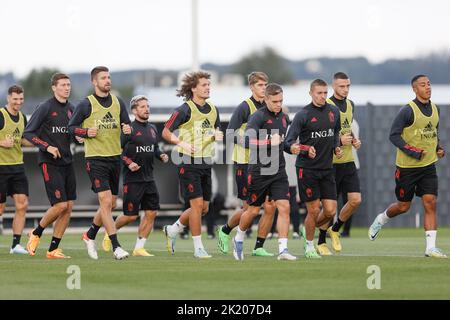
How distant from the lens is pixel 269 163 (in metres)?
16.9

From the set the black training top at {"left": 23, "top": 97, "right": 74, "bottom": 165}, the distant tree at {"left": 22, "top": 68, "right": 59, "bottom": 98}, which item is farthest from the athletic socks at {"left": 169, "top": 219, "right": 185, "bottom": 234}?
the distant tree at {"left": 22, "top": 68, "right": 59, "bottom": 98}

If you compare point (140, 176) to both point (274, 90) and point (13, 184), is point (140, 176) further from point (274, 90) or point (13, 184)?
point (274, 90)

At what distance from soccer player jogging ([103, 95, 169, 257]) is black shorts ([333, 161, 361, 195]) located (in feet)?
8.80

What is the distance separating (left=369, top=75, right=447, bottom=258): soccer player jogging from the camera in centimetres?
1739

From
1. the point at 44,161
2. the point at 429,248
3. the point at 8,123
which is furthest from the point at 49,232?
the point at 429,248

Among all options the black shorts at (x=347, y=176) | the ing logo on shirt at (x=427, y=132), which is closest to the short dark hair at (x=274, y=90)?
the ing logo on shirt at (x=427, y=132)

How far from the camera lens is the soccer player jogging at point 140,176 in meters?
18.8

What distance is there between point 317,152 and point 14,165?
5.24m

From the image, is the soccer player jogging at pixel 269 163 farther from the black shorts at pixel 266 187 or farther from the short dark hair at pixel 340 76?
the short dark hair at pixel 340 76

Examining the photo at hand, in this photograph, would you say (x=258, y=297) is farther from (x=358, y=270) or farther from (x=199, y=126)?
(x=199, y=126)

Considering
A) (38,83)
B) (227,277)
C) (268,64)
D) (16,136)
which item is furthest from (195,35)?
(268,64)

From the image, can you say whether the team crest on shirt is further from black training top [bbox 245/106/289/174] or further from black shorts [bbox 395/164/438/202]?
black shorts [bbox 395/164/438/202]

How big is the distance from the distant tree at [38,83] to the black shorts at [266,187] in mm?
104962
